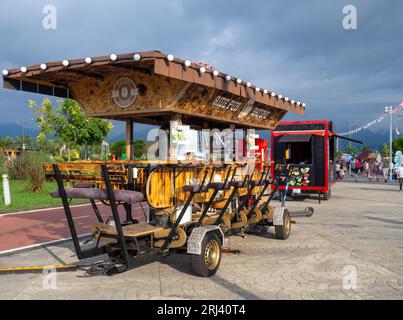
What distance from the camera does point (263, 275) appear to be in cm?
641

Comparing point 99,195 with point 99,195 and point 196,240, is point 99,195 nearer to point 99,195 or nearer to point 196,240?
point 99,195

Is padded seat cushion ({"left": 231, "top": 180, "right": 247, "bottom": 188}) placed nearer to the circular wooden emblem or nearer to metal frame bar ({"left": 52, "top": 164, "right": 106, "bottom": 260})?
the circular wooden emblem

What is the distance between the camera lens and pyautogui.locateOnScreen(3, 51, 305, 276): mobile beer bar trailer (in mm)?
5730

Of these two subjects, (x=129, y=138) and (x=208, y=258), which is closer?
(x=208, y=258)

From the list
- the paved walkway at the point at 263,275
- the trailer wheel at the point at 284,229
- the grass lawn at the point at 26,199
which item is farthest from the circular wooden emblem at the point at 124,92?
the grass lawn at the point at 26,199

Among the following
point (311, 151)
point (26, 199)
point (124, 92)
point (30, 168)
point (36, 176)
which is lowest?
point (26, 199)

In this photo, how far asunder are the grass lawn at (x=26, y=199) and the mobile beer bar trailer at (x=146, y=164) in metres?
8.81

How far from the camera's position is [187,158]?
23.4 ft

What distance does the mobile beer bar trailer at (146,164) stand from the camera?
573 centimetres

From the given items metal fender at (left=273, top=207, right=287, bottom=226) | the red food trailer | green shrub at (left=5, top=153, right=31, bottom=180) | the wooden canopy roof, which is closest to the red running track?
the wooden canopy roof

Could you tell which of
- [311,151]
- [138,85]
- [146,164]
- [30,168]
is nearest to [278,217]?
[146,164]

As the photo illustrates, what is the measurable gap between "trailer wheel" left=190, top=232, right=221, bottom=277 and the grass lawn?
10.1 meters

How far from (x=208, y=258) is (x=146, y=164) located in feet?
5.69
